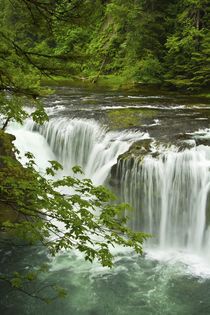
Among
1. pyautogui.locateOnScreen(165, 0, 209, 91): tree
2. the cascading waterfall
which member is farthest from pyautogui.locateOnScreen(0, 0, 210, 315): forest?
pyautogui.locateOnScreen(165, 0, 209, 91): tree

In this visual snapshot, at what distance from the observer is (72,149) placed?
36.8 feet

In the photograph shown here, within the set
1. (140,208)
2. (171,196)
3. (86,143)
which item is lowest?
(140,208)

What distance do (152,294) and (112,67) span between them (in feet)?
76.4

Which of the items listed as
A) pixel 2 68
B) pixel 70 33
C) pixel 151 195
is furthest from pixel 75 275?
pixel 70 33

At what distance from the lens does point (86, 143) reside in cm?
1092

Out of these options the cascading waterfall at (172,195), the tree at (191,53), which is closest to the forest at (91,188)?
the cascading waterfall at (172,195)

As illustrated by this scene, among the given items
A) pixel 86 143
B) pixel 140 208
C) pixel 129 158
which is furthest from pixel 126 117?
pixel 140 208

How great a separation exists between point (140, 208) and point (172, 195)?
97cm

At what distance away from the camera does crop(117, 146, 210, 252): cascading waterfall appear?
7.64 metres

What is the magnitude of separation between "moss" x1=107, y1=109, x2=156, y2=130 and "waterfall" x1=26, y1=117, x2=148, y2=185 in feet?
2.07

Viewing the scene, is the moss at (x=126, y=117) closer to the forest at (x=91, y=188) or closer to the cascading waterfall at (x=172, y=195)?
the forest at (x=91, y=188)

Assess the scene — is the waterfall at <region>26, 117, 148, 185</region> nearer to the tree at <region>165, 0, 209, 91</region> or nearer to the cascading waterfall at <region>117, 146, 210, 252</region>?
the cascading waterfall at <region>117, 146, 210, 252</region>

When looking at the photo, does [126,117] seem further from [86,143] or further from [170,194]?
[170,194]

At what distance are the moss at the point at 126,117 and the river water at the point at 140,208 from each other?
4 centimetres
